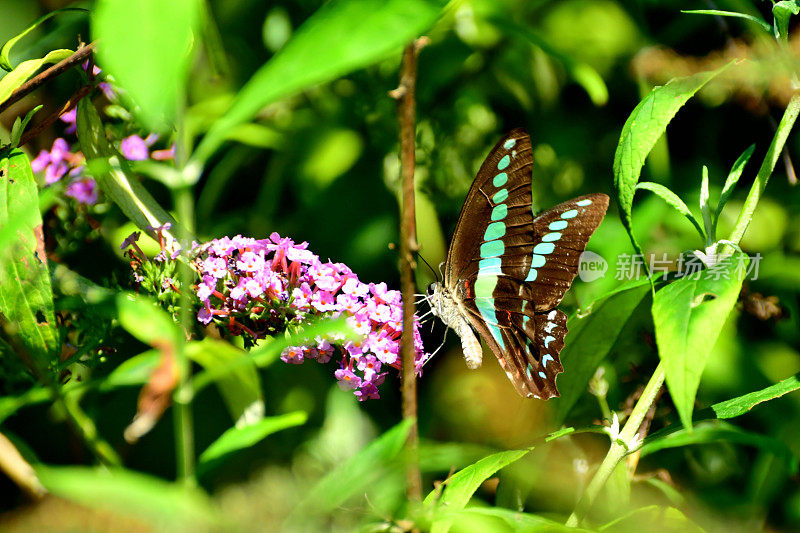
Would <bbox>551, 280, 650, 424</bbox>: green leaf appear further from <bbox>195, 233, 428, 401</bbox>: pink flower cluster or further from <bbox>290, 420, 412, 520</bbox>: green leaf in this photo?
<bbox>290, 420, 412, 520</bbox>: green leaf

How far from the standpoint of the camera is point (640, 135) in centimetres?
86

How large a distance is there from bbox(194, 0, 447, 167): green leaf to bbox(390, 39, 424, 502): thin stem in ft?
0.17

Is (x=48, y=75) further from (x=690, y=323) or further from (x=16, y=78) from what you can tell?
(x=690, y=323)

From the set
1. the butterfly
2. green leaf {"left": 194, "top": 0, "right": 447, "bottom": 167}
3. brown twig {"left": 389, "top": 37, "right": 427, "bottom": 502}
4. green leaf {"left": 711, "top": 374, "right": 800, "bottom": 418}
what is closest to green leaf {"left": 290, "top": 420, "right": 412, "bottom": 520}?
brown twig {"left": 389, "top": 37, "right": 427, "bottom": 502}

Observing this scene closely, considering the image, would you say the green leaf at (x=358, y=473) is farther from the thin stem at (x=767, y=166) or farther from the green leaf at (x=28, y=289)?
the thin stem at (x=767, y=166)

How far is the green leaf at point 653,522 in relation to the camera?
0.87 meters

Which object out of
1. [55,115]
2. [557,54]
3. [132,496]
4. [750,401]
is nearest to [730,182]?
[750,401]

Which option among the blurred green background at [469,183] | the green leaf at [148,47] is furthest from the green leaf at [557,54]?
the green leaf at [148,47]

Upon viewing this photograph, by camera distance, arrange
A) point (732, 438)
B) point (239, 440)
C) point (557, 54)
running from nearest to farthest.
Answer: point (239, 440)
point (732, 438)
point (557, 54)

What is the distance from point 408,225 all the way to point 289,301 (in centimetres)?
48

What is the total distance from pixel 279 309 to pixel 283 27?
1032 millimetres

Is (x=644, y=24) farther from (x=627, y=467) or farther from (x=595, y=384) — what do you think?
(x=627, y=467)

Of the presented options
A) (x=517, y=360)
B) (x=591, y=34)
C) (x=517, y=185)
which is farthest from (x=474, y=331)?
(x=591, y=34)

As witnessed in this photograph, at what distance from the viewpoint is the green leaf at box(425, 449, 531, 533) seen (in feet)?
2.63
